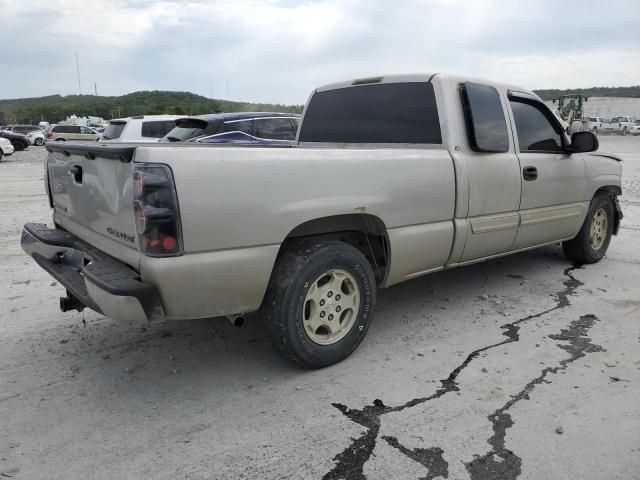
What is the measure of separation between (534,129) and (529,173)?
543 millimetres

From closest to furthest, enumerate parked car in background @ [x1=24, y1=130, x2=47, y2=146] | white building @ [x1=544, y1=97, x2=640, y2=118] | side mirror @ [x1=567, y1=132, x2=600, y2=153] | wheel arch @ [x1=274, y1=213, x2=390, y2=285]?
wheel arch @ [x1=274, y1=213, x2=390, y2=285]
side mirror @ [x1=567, y1=132, x2=600, y2=153]
parked car in background @ [x1=24, y1=130, x2=47, y2=146]
white building @ [x1=544, y1=97, x2=640, y2=118]

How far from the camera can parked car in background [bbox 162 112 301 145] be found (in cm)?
884

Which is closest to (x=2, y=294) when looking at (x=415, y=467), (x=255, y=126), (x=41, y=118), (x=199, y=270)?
(x=199, y=270)

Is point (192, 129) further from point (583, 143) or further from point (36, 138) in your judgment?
point (36, 138)

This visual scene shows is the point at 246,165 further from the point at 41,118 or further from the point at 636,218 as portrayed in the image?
the point at 41,118

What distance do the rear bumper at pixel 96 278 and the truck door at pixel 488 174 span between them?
238cm

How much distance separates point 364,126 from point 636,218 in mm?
6175

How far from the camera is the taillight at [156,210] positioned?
254cm

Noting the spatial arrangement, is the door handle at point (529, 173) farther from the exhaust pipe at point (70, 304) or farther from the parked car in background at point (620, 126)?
the parked car in background at point (620, 126)

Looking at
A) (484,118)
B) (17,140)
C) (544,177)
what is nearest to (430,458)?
(484,118)

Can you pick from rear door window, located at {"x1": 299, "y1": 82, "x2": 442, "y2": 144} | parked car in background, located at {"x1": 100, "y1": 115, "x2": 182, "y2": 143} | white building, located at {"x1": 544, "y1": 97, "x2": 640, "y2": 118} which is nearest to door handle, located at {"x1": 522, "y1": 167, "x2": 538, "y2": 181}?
rear door window, located at {"x1": 299, "y1": 82, "x2": 442, "y2": 144}

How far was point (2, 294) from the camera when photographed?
4.82 m

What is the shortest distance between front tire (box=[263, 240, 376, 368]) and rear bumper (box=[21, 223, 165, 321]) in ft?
2.37

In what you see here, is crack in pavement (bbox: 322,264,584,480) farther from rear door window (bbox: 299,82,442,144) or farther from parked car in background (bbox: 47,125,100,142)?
parked car in background (bbox: 47,125,100,142)
